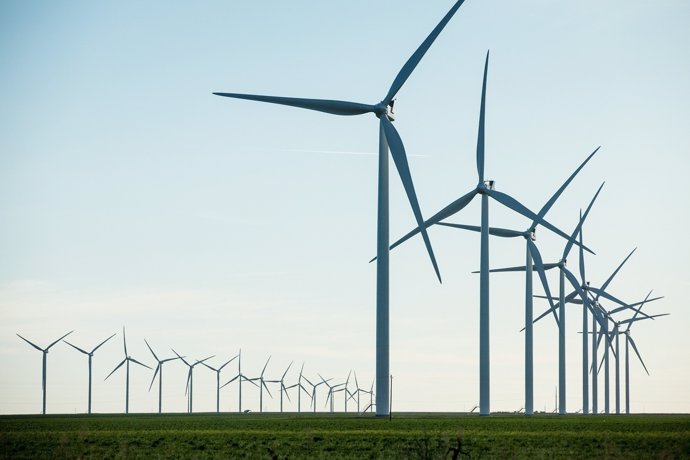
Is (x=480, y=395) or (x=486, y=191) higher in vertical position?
(x=486, y=191)

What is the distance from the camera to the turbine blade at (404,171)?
68188 millimetres

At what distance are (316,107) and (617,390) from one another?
303 feet

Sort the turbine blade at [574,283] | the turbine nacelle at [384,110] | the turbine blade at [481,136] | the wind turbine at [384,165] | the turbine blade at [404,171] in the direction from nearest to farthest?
1. the turbine blade at [404,171]
2. the wind turbine at [384,165]
3. the turbine nacelle at [384,110]
4. the turbine blade at [481,136]
5. the turbine blade at [574,283]

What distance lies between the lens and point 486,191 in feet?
317

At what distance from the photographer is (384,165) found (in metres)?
75.8

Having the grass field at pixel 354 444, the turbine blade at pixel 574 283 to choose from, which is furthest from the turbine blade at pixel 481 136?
the grass field at pixel 354 444

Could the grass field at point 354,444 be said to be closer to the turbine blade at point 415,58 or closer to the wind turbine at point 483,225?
the turbine blade at point 415,58

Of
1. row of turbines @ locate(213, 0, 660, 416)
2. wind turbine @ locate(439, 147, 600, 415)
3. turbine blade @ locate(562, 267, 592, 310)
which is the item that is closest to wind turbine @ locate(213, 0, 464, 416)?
row of turbines @ locate(213, 0, 660, 416)

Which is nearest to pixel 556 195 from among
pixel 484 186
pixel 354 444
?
pixel 484 186

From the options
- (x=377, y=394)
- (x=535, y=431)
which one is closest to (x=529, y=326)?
(x=377, y=394)

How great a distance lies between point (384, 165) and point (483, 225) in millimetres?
22277

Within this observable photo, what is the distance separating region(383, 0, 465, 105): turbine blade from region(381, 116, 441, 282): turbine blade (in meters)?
2.28

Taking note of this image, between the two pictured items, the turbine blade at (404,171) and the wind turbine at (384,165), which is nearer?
the turbine blade at (404,171)

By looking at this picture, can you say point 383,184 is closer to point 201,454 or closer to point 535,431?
point 535,431
